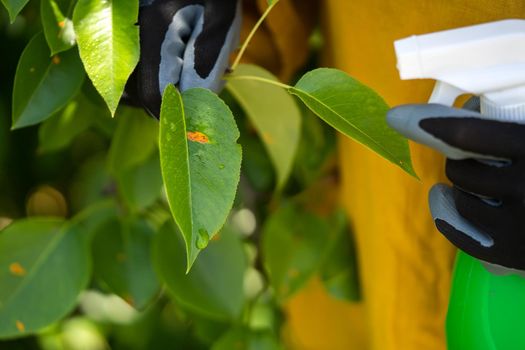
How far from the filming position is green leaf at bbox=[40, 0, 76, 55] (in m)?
0.45

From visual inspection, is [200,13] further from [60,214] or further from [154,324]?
[154,324]

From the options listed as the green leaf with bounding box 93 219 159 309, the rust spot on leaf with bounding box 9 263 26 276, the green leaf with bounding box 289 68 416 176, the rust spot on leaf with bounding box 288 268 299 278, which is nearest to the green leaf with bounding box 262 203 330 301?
the rust spot on leaf with bounding box 288 268 299 278

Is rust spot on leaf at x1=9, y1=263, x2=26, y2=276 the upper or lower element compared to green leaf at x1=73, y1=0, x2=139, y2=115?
lower

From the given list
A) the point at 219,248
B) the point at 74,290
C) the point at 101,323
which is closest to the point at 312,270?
the point at 219,248

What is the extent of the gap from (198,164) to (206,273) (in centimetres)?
28

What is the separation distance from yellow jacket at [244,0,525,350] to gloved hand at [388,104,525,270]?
0.10 m

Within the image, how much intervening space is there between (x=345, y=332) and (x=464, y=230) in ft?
1.52

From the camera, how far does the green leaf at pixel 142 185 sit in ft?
2.17

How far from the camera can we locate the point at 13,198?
36.3 inches

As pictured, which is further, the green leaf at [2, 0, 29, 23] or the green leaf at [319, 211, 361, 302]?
the green leaf at [319, 211, 361, 302]

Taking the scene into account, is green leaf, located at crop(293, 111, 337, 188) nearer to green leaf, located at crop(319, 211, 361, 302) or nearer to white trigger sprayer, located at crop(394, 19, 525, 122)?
green leaf, located at crop(319, 211, 361, 302)

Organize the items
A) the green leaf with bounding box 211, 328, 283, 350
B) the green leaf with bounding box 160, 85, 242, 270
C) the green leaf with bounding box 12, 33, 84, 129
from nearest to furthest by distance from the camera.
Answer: the green leaf with bounding box 160, 85, 242, 270 < the green leaf with bounding box 12, 33, 84, 129 < the green leaf with bounding box 211, 328, 283, 350

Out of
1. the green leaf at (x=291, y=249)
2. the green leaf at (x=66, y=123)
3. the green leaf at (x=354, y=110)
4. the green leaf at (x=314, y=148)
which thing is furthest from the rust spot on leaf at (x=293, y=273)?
the green leaf at (x=354, y=110)

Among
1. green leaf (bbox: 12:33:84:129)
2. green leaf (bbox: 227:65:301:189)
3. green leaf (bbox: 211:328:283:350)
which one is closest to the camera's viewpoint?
green leaf (bbox: 12:33:84:129)
